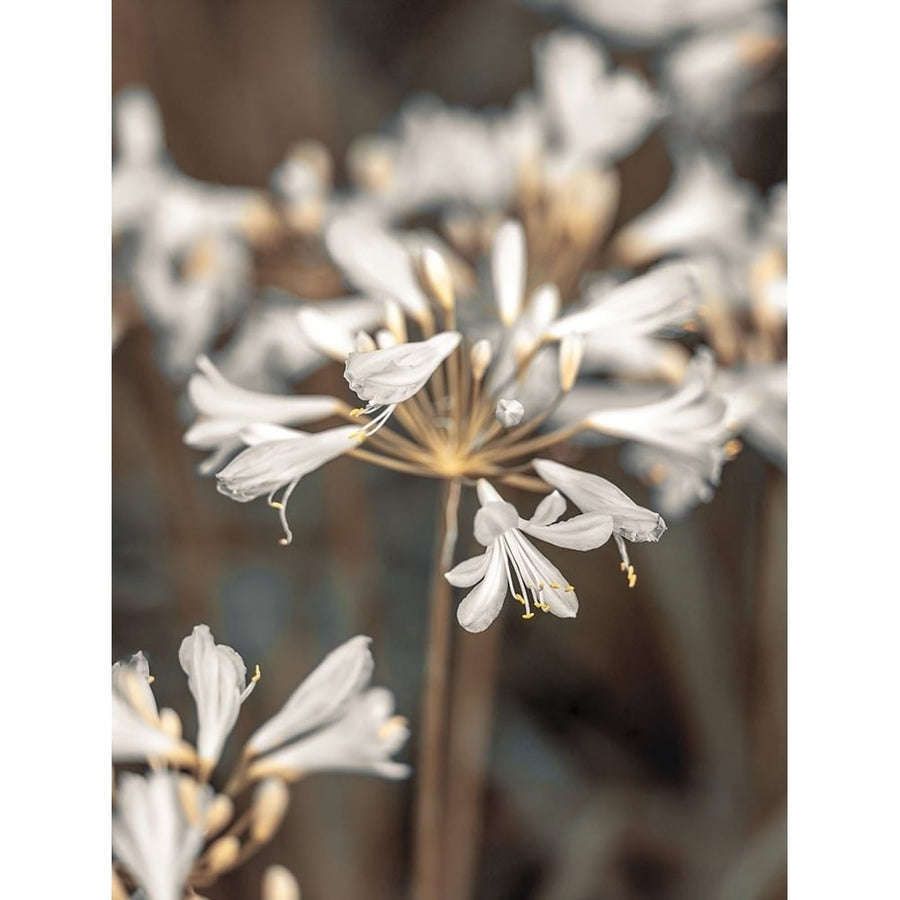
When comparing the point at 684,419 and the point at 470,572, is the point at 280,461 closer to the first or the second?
the point at 470,572

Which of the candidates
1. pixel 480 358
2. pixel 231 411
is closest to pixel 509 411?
pixel 480 358

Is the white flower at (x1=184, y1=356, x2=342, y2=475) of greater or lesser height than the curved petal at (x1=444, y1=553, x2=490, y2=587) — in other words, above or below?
above

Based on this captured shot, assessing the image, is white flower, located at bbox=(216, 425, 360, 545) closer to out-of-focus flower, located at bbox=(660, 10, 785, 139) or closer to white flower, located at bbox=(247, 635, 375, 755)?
white flower, located at bbox=(247, 635, 375, 755)

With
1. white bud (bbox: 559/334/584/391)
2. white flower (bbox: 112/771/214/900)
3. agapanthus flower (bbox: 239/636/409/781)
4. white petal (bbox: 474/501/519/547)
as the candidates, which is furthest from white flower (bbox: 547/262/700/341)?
white flower (bbox: 112/771/214/900)

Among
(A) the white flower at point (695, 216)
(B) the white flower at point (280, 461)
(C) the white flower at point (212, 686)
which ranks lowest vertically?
(C) the white flower at point (212, 686)

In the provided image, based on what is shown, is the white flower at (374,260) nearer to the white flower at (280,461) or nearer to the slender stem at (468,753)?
the white flower at (280,461)

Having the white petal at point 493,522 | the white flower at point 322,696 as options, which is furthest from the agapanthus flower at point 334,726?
the white petal at point 493,522

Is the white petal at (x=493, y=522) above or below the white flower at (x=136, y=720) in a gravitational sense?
above
